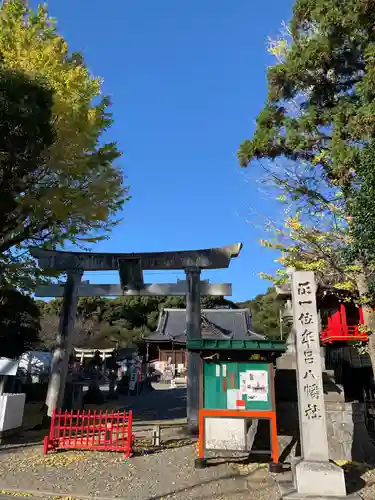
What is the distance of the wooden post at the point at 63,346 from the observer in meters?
11.7

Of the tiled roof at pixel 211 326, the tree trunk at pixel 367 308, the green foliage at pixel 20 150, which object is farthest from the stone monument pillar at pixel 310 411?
the tiled roof at pixel 211 326

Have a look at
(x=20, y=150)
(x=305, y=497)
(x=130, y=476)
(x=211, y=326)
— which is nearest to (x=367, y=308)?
(x=305, y=497)

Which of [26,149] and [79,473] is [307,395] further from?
[26,149]

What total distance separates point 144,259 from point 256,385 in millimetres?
6854

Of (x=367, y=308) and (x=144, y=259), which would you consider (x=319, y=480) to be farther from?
(x=144, y=259)

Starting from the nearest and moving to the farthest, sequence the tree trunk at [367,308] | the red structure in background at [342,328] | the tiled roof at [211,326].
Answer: the tree trunk at [367,308], the red structure in background at [342,328], the tiled roof at [211,326]

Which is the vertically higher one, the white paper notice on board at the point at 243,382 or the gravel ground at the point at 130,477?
the white paper notice on board at the point at 243,382

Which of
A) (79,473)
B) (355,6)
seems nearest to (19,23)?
(355,6)

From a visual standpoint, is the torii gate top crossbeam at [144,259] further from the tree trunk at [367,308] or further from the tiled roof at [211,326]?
the tiled roof at [211,326]

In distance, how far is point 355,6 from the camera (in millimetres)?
8352

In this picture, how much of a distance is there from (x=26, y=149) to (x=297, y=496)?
902 cm

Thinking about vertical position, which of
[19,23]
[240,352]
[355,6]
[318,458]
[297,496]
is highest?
[19,23]

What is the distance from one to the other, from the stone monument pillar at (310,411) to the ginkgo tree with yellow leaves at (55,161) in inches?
259

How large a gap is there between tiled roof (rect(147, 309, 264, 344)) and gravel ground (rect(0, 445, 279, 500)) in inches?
1081
